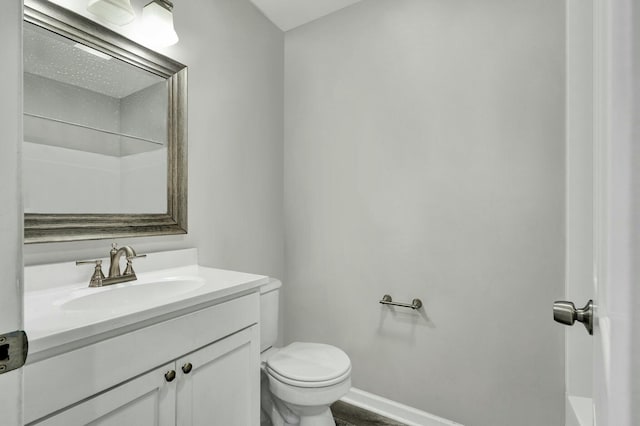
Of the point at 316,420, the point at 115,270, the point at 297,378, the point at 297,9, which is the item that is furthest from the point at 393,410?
the point at 297,9

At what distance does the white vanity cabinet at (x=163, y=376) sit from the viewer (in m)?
0.73

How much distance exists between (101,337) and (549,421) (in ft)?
5.95

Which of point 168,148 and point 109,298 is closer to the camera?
point 109,298

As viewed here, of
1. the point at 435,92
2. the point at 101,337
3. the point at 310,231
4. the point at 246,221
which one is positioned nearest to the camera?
the point at 101,337

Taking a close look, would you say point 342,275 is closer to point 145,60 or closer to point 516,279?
point 516,279

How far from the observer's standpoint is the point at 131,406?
0.87 meters

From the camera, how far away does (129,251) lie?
1240 millimetres

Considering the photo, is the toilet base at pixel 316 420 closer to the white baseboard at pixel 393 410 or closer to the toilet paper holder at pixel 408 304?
the white baseboard at pixel 393 410

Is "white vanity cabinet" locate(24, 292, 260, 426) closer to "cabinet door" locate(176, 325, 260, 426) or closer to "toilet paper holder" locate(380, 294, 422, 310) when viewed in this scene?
"cabinet door" locate(176, 325, 260, 426)

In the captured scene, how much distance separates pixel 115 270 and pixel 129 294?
0.12 metres

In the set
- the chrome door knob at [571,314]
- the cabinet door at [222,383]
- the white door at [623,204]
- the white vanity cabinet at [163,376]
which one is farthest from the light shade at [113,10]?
A: the chrome door knob at [571,314]

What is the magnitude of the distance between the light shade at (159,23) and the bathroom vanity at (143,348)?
3.14 feet

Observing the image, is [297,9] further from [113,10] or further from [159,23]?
[113,10]

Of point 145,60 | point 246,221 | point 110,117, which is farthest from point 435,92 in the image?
point 110,117
